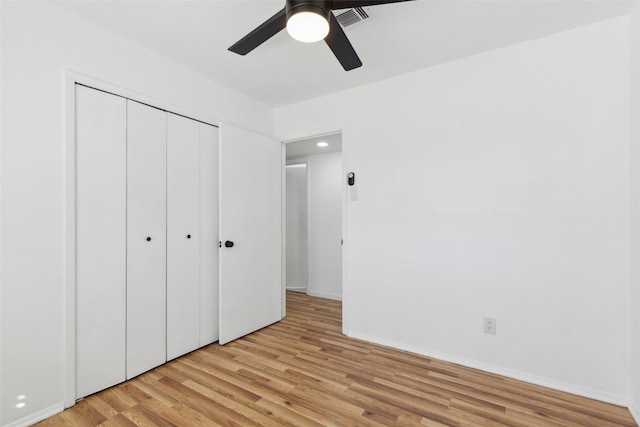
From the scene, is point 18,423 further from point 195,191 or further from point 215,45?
point 215,45

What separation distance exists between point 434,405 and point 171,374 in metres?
1.91

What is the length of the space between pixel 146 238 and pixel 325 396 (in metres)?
1.75

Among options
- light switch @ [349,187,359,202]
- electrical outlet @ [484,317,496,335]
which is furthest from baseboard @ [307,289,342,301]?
electrical outlet @ [484,317,496,335]

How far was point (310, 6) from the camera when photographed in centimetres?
137

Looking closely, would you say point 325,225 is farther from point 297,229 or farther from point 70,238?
point 70,238

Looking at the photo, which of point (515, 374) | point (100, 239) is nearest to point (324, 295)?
point (515, 374)

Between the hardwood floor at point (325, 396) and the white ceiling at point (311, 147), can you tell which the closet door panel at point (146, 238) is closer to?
the hardwood floor at point (325, 396)

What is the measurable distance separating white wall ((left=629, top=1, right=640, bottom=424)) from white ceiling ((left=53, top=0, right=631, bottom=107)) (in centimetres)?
25

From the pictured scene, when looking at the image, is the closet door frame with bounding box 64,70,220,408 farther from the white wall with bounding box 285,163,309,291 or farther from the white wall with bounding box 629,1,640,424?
the white wall with bounding box 629,1,640,424

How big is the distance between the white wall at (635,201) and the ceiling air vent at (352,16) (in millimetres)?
1602

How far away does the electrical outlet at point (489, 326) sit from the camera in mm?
2314

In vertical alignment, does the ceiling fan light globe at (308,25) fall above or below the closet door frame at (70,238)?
above

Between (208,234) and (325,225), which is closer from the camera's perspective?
(208,234)

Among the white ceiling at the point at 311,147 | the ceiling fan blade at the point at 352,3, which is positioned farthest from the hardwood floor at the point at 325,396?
the white ceiling at the point at 311,147
